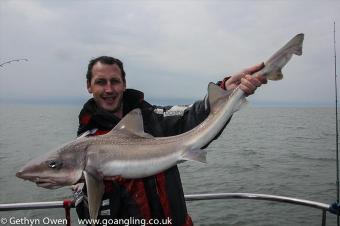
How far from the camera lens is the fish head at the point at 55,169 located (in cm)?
379

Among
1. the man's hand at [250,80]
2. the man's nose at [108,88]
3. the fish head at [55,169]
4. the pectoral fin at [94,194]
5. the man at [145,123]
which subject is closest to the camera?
the pectoral fin at [94,194]

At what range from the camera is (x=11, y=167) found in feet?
83.0

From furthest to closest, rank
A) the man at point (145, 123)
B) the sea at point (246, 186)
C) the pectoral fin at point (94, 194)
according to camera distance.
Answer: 1. the sea at point (246, 186)
2. the man at point (145, 123)
3. the pectoral fin at point (94, 194)

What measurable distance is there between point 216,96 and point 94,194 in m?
1.81

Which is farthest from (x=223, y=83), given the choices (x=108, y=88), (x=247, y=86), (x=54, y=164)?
(x=54, y=164)

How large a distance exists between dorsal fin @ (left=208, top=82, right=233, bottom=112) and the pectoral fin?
1602 millimetres

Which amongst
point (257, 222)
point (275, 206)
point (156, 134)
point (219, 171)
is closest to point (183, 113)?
point (156, 134)

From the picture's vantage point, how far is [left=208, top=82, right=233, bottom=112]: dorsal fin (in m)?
4.30

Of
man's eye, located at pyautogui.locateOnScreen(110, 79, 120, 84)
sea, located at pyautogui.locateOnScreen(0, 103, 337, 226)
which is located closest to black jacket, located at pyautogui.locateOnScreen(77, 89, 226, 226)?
man's eye, located at pyautogui.locateOnScreen(110, 79, 120, 84)

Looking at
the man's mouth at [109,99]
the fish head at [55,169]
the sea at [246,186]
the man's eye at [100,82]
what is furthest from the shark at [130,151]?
the sea at [246,186]

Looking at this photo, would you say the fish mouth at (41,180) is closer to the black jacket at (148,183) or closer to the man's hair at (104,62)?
the black jacket at (148,183)

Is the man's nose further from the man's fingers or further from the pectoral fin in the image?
the man's fingers

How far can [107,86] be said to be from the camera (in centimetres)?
454

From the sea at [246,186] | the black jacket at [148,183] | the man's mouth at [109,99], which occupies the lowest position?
the sea at [246,186]
